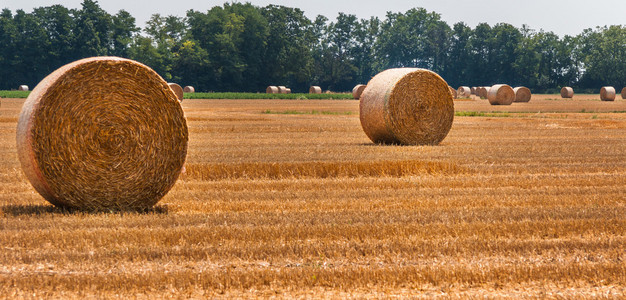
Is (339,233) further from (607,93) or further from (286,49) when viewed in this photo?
(286,49)

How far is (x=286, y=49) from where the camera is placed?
322 feet

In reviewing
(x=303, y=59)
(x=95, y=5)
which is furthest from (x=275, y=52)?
(x=95, y=5)

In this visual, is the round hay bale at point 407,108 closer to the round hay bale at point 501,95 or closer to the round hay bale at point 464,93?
A: the round hay bale at point 501,95

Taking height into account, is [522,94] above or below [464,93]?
above

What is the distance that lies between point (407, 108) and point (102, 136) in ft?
32.5

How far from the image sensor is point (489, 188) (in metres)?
11.6

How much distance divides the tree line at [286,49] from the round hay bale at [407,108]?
71850 millimetres

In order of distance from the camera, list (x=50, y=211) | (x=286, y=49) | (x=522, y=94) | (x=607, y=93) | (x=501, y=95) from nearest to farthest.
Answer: (x=50, y=211) < (x=501, y=95) < (x=522, y=94) < (x=607, y=93) < (x=286, y=49)

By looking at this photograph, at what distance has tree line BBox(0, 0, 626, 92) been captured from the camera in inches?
3605

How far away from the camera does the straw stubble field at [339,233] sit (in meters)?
6.58

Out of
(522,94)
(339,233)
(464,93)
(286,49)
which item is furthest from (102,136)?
(286,49)

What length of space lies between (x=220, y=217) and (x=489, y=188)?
4284 millimetres

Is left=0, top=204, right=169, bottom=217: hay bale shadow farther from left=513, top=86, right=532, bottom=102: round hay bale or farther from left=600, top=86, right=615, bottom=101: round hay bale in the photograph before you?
left=600, top=86, right=615, bottom=101: round hay bale

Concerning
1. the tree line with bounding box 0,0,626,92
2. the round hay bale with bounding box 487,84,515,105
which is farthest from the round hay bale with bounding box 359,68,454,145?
the tree line with bounding box 0,0,626,92
